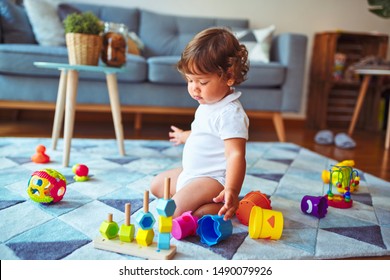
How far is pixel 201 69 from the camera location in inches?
32.7

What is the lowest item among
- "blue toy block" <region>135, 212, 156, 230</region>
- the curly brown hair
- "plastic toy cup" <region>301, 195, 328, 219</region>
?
"plastic toy cup" <region>301, 195, 328, 219</region>

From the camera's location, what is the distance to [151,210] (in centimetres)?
95

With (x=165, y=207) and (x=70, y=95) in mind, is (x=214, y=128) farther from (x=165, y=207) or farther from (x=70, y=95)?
(x=70, y=95)

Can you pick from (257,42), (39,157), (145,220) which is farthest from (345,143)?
(145,220)

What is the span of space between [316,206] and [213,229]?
0.32 metres

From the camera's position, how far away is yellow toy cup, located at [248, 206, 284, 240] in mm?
801

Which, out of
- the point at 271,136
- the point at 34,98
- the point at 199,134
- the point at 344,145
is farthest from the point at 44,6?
the point at 344,145

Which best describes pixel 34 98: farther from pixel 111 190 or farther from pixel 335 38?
pixel 335 38

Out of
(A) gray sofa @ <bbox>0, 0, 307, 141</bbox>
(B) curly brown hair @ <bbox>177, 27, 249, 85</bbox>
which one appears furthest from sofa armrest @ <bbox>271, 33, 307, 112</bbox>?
(B) curly brown hair @ <bbox>177, 27, 249, 85</bbox>

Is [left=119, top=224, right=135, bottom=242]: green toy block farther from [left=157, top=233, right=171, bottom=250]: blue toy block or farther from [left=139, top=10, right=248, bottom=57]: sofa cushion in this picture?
[left=139, top=10, right=248, bottom=57]: sofa cushion

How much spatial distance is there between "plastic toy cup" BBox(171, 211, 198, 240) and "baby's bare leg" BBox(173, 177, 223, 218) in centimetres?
7

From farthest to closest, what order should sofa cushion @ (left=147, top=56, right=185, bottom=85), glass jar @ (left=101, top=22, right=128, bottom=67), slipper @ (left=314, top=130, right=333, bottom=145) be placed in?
1. slipper @ (left=314, top=130, right=333, bottom=145)
2. sofa cushion @ (left=147, top=56, right=185, bottom=85)
3. glass jar @ (left=101, top=22, right=128, bottom=67)

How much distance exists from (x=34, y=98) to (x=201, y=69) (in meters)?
1.34

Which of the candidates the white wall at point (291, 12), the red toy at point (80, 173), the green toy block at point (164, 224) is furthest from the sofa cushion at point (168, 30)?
the green toy block at point (164, 224)
